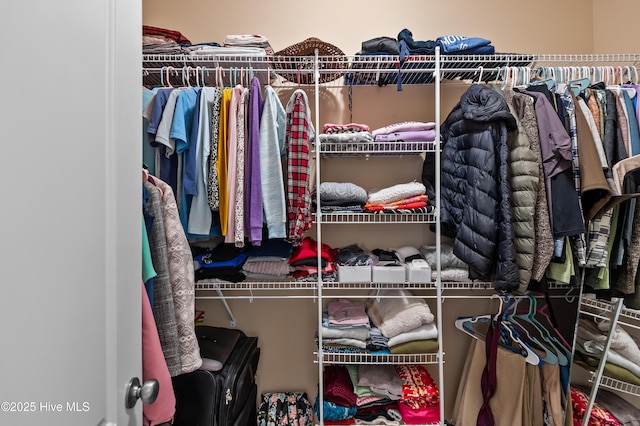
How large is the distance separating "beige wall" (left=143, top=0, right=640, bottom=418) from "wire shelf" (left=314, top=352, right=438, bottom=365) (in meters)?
0.40

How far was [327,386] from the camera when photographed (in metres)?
1.86

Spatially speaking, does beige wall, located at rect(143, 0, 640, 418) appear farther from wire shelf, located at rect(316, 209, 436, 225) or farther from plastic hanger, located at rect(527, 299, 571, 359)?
plastic hanger, located at rect(527, 299, 571, 359)

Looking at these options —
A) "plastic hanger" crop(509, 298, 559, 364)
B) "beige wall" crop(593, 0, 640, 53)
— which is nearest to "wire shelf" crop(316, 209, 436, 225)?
"plastic hanger" crop(509, 298, 559, 364)

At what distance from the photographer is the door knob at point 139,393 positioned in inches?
30.2

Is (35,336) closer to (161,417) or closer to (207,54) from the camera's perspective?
(161,417)

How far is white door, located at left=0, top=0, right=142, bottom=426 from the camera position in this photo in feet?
1.58

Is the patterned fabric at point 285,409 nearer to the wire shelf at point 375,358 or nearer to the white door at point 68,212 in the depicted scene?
the wire shelf at point 375,358

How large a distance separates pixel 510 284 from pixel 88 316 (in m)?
1.54

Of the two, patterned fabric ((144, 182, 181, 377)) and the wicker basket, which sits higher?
the wicker basket

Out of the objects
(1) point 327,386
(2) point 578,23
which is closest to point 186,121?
(1) point 327,386

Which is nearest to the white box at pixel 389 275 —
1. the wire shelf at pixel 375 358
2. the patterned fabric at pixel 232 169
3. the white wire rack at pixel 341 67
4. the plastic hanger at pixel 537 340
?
the wire shelf at pixel 375 358

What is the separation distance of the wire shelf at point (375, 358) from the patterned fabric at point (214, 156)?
0.91 metres

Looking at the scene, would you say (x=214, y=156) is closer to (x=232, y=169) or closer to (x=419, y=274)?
(x=232, y=169)

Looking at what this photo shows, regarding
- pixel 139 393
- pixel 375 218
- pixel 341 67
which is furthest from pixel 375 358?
pixel 341 67
